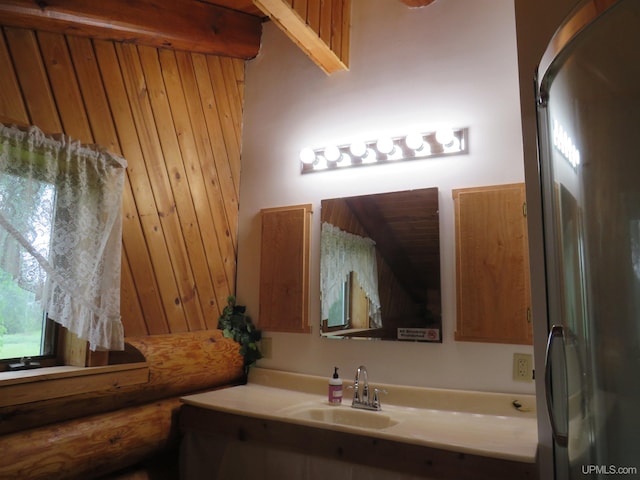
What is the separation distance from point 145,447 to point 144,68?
1.73 m

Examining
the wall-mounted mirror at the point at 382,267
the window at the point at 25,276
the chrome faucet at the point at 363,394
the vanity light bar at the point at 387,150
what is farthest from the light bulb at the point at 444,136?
the window at the point at 25,276

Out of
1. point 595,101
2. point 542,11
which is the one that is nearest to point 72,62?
point 542,11

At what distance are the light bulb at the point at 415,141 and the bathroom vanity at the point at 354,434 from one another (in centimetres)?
110

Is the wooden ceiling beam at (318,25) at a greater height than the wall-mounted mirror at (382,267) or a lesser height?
greater

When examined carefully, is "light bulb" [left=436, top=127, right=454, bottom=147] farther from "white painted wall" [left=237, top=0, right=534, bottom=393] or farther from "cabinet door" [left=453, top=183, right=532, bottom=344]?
"cabinet door" [left=453, top=183, right=532, bottom=344]

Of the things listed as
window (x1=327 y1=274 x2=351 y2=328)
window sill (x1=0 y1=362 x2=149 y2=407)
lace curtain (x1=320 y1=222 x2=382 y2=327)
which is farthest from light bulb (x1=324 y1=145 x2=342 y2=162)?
window sill (x1=0 y1=362 x2=149 y2=407)

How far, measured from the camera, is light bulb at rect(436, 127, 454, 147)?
6.79ft

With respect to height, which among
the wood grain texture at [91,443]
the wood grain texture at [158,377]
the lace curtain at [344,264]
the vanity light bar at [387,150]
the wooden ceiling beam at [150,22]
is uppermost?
the wooden ceiling beam at [150,22]

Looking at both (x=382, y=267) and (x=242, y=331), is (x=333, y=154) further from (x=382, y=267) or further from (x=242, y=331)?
(x=242, y=331)

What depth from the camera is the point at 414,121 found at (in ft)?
7.25

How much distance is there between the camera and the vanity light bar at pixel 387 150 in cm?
208

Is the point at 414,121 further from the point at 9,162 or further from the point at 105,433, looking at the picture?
the point at 105,433

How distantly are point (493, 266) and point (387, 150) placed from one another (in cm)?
74

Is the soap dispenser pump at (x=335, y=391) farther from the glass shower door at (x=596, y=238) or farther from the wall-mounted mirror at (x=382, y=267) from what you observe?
the glass shower door at (x=596, y=238)
